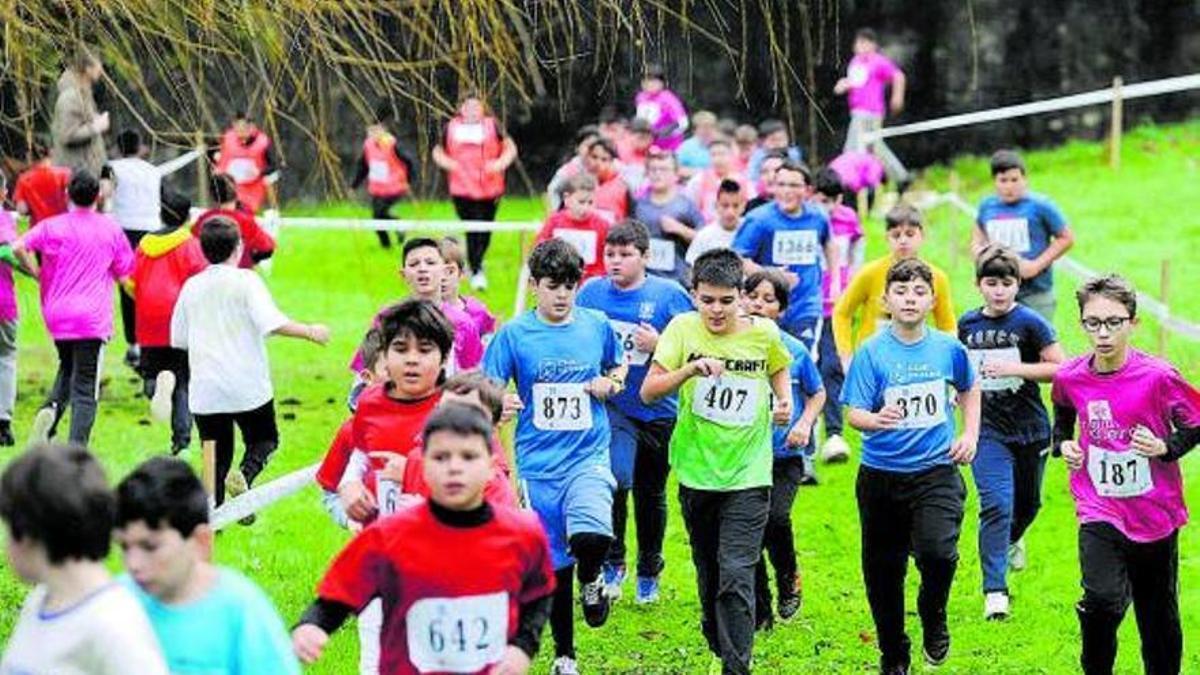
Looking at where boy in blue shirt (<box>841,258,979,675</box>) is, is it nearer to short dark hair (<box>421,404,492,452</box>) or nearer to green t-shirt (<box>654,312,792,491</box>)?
green t-shirt (<box>654,312,792,491</box>)

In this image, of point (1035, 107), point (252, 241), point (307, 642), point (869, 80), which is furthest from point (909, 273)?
point (1035, 107)

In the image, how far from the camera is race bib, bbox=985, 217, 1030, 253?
535 inches

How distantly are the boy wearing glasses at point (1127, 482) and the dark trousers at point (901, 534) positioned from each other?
0.81m

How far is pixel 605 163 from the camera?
51.5ft

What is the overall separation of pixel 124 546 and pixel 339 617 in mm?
940

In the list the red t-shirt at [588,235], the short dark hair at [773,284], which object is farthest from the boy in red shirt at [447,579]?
the red t-shirt at [588,235]

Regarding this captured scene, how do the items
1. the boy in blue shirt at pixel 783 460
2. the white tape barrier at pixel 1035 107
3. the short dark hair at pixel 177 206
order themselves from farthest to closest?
the white tape barrier at pixel 1035 107
the short dark hair at pixel 177 206
the boy in blue shirt at pixel 783 460

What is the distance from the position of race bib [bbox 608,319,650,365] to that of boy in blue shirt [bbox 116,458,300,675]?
5.40m

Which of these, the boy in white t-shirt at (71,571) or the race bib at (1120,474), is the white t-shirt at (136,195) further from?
the boy in white t-shirt at (71,571)

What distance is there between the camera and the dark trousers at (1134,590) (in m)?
8.62

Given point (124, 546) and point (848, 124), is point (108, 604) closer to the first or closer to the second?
point (124, 546)

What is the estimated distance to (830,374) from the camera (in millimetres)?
14273

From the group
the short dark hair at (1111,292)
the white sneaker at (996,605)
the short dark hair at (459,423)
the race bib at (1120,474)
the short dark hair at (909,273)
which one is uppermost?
the short dark hair at (909,273)

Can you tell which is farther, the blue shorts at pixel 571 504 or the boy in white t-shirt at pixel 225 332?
the boy in white t-shirt at pixel 225 332
